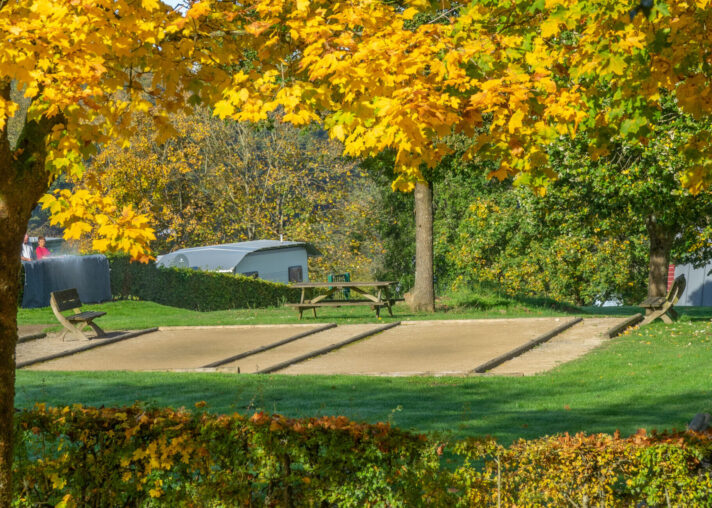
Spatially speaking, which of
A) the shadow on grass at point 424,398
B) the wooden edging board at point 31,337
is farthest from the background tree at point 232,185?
the shadow on grass at point 424,398

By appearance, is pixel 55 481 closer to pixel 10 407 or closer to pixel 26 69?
pixel 10 407

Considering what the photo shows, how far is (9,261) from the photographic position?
4953 mm

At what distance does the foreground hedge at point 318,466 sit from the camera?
4.79 metres

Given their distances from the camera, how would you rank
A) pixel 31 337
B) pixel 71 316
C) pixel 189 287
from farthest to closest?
pixel 189 287 < pixel 31 337 < pixel 71 316

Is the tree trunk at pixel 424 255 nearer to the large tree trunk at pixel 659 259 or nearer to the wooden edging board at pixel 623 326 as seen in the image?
the wooden edging board at pixel 623 326

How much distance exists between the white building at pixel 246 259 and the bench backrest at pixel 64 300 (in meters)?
13.7

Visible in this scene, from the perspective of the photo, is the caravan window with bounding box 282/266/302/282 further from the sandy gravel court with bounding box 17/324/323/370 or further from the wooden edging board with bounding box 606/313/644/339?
the wooden edging board with bounding box 606/313/644/339

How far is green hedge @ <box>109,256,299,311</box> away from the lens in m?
29.9

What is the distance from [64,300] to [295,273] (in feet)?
64.7

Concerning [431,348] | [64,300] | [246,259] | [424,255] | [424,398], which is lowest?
[424,398]

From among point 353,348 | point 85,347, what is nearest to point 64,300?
point 85,347

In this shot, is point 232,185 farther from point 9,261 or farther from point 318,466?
point 318,466

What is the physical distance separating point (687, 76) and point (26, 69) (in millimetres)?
5157

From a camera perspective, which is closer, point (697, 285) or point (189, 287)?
point (189, 287)
